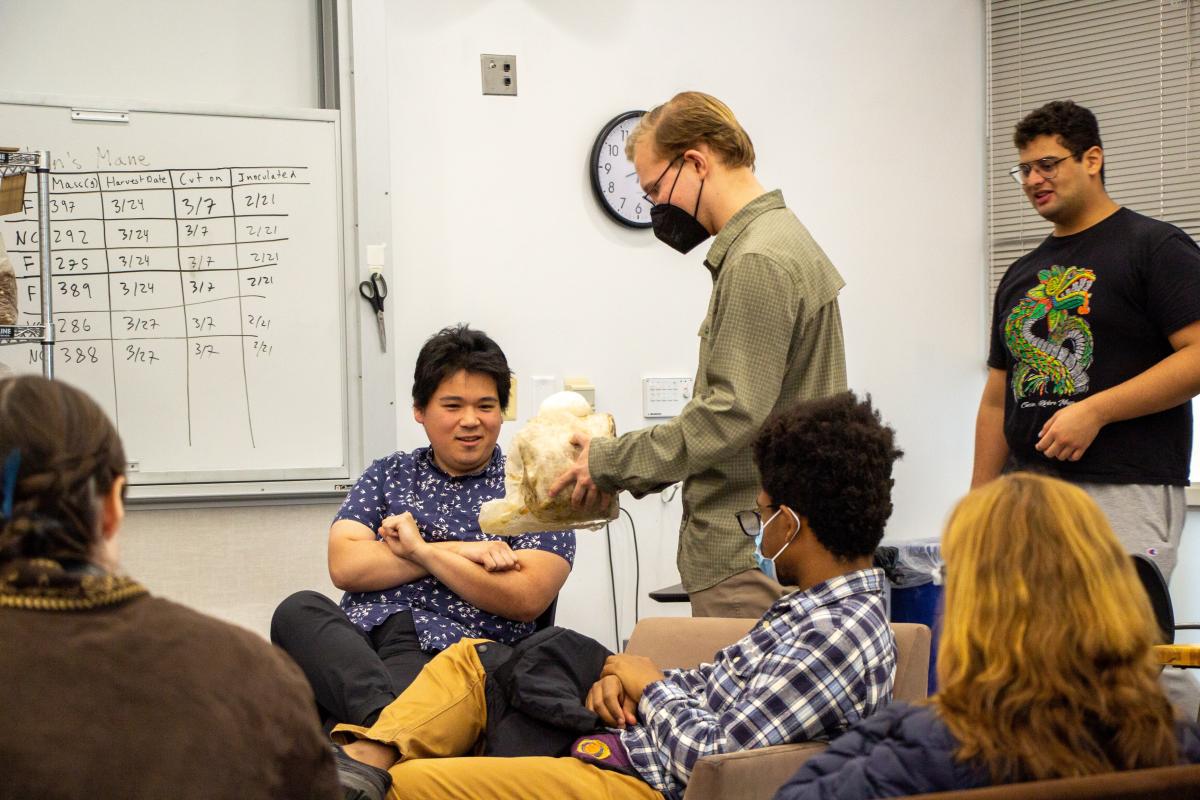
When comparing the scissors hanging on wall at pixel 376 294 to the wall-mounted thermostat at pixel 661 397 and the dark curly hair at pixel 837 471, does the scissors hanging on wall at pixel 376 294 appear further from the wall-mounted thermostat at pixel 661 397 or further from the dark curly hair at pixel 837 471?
the dark curly hair at pixel 837 471

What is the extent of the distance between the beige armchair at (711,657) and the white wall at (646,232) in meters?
1.61

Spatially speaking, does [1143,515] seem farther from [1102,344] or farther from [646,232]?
[646,232]

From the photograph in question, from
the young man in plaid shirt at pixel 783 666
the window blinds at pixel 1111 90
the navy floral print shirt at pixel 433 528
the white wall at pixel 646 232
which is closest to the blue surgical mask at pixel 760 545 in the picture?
the young man in plaid shirt at pixel 783 666

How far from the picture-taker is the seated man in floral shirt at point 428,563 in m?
2.23

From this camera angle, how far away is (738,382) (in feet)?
6.41

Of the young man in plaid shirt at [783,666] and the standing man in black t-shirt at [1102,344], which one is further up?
the standing man in black t-shirt at [1102,344]

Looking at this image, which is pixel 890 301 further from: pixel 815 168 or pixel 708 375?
pixel 708 375

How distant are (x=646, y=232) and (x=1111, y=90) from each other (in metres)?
1.68

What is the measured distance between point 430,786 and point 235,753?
847 mm

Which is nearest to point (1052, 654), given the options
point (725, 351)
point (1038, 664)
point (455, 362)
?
point (1038, 664)

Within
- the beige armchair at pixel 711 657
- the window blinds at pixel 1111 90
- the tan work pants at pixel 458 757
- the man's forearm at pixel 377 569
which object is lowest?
the tan work pants at pixel 458 757

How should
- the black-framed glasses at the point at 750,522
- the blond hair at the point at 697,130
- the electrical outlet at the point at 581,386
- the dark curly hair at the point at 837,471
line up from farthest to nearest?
the electrical outlet at the point at 581,386 → the blond hair at the point at 697,130 → the black-framed glasses at the point at 750,522 → the dark curly hair at the point at 837,471

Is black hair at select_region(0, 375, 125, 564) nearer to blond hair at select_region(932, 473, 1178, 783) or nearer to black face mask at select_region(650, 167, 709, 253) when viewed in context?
blond hair at select_region(932, 473, 1178, 783)

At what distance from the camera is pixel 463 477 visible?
103 inches
